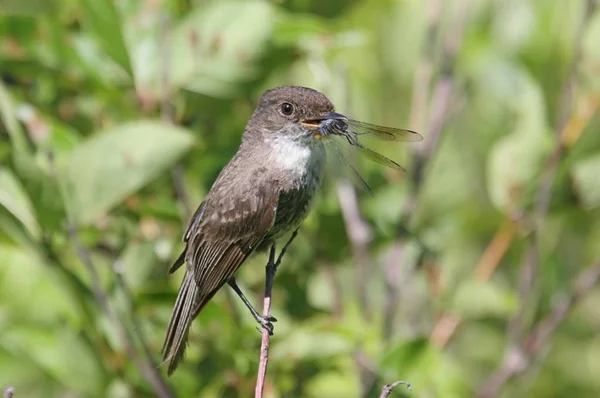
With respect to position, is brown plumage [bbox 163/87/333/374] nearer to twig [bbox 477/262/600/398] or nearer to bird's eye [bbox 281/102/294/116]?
bird's eye [bbox 281/102/294/116]

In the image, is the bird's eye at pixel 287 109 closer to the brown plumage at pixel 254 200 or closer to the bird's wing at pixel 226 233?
the brown plumage at pixel 254 200

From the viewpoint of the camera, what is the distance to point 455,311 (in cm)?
421

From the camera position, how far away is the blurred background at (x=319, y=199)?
380 cm

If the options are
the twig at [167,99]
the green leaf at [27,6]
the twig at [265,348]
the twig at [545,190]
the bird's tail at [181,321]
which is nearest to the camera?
the twig at [265,348]

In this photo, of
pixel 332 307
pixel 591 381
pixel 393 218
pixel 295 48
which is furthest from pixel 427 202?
pixel 591 381

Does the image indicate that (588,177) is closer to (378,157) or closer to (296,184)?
(378,157)

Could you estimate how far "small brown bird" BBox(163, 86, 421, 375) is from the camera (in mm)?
3596

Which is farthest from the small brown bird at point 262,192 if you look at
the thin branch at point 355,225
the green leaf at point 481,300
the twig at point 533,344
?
the twig at point 533,344

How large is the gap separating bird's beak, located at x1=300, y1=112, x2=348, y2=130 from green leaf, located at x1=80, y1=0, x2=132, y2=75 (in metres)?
0.74

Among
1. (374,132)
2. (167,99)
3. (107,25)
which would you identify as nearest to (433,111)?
(374,132)

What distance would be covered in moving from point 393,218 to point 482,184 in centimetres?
80

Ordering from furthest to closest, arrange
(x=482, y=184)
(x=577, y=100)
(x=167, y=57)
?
(x=482, y=184)
(x=577, y=100)
(x=167, y=57)

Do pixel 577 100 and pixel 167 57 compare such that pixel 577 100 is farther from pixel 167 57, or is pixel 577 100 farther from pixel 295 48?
pixel 167 57

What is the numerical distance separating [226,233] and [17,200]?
75cm
